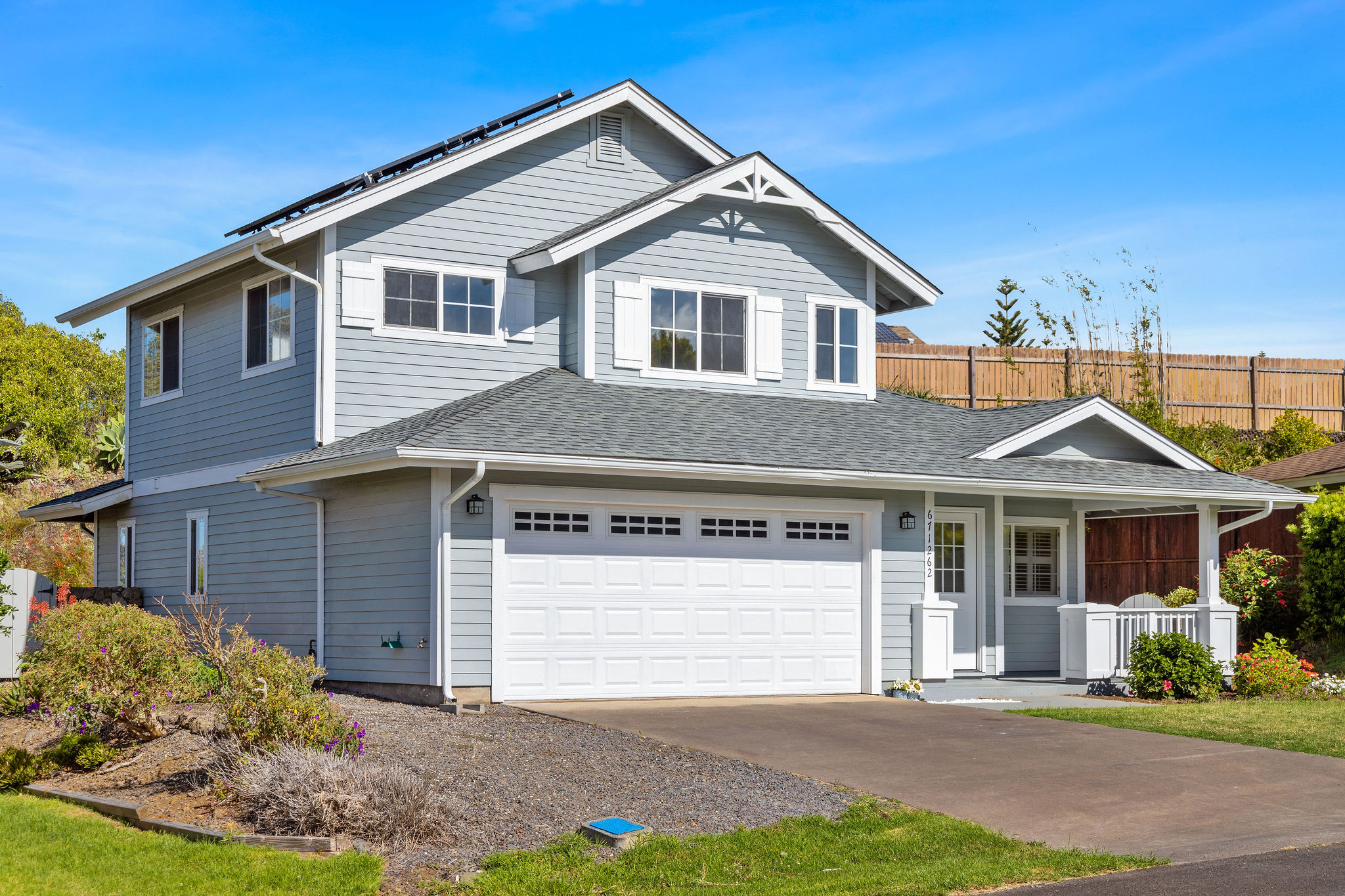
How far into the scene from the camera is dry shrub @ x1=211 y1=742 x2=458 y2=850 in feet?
27.4

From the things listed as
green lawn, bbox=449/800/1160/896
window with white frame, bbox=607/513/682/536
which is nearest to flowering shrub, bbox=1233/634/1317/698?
window with white frame, bbox=607/513/682/536

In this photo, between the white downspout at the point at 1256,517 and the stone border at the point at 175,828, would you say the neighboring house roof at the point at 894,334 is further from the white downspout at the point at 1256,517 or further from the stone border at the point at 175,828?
the stone border at the point at 175,828

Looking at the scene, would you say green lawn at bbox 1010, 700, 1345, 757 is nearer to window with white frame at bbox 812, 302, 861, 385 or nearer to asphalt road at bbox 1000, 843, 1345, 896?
asphalt road at bbox 1000, 843, 1345, 896

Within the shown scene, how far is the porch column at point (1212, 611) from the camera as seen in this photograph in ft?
57.9

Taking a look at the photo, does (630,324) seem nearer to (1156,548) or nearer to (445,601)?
(445,601)

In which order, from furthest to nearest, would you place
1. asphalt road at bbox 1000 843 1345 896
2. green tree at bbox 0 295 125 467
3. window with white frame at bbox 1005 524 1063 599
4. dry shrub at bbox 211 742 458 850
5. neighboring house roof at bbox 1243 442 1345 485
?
1. green tree at bbox 0 295 125 467
2. neighboring house roof at bbox 1243 442 1345 485
3. window with white frame at bbox 1005 524 1063 599
4. dry shrub at bbox 211 742 458 850
5. asphalt road at bbox 1000 843 1345 896

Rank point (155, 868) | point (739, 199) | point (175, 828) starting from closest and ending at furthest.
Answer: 1. point (155, 868)
2. point (175, 828)
3. point (739, 199)

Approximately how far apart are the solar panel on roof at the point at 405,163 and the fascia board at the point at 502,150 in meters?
0.60

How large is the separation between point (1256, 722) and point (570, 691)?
7239mm

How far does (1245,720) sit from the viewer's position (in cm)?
1379

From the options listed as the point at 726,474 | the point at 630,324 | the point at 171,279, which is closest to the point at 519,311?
the point at 630,324

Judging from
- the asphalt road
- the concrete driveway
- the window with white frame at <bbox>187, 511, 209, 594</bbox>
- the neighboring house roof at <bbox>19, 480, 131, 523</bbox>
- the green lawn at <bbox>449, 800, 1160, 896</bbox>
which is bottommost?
the concrete driveway

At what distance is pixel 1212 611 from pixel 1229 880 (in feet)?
36.4

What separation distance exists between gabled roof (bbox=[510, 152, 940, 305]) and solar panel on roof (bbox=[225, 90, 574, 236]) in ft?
5.89
